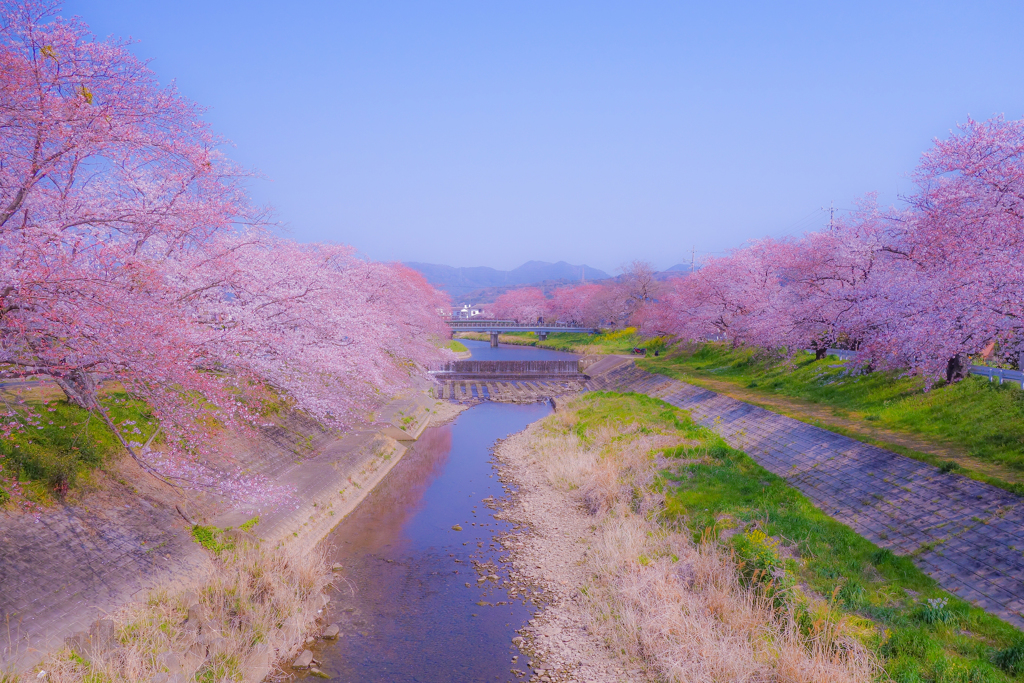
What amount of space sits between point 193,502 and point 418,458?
1286 cm

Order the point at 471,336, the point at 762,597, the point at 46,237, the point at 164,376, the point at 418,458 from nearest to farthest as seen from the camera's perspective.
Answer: the point at 46,237 < the point at 164,376 < the point at 762,597 < the point at 418,458 < the point at 471,336

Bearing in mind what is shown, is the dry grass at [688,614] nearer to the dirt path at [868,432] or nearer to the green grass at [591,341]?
the dirt path at [868,432]

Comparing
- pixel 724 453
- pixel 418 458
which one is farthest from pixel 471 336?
pixel 724 453

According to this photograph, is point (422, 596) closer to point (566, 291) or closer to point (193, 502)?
point (193, 502)

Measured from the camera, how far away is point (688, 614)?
10.7 m

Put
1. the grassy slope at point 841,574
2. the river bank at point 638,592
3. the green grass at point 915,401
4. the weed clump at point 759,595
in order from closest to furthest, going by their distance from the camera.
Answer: the grassy slope at point 841,574
the weed clump at point 759,595
the river bank at point 638,592
the green grass at point 915,401

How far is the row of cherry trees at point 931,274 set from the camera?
13195mm

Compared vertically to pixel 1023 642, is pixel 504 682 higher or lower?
lower

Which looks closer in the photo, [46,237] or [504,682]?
[46,237]

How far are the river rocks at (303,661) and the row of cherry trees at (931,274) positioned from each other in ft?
51.3

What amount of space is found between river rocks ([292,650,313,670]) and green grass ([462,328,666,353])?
1856 inches

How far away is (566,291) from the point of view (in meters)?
114

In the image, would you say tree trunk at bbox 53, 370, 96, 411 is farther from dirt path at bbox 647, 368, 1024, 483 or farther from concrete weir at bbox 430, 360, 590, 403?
concrete weir at bbox 430, 360, 590, 403

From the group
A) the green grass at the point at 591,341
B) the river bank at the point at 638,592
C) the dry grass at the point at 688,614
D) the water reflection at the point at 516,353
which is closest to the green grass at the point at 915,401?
the river bank at the point at 638,592
